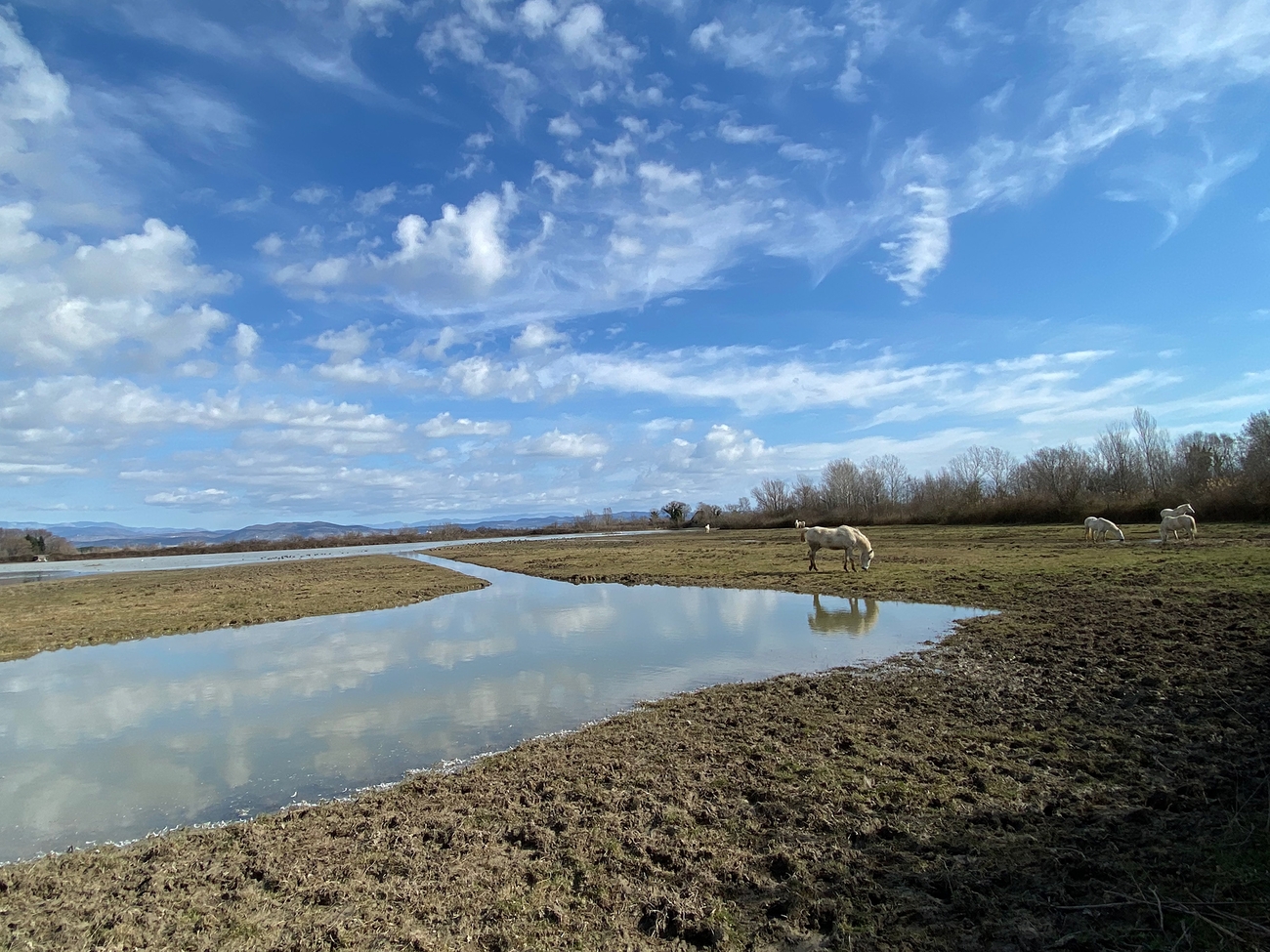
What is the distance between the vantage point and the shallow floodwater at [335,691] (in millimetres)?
6254

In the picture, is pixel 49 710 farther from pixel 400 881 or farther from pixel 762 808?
pixel 762 808

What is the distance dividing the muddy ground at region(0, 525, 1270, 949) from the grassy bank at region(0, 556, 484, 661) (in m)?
14.4

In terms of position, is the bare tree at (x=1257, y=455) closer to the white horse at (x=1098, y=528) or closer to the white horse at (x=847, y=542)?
the white horse at (x=1098, y=528)

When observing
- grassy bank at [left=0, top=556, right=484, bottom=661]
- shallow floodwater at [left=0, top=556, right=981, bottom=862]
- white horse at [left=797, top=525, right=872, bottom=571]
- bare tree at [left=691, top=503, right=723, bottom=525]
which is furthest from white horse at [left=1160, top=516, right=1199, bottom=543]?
bare tree at [left=691, top=503, right=723, bottom=525]

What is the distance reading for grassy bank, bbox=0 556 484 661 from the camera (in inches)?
654

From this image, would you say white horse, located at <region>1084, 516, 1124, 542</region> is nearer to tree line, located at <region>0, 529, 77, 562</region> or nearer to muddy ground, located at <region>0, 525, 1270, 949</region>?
muddy ground, located at <region>0, 525, 1270, 949</region>

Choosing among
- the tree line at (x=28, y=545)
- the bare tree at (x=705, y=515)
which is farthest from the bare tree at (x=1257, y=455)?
the tree line at (x=28, y=545)

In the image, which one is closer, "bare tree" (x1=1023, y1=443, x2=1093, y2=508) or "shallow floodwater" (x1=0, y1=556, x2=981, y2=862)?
"shallow floodwater" (x1=0, y1=556, x2=981, y2=862)

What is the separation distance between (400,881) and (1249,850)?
520cm

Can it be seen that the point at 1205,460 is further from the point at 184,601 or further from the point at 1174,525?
the point at 184,601

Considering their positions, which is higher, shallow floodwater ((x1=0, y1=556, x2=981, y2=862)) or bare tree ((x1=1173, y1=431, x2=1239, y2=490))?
bare tree ((x1=1173, y1=431, x2=1239, y2=490))

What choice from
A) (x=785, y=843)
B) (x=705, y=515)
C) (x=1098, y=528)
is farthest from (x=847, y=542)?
(x=705, y=515)

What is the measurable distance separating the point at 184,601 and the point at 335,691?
17602mm

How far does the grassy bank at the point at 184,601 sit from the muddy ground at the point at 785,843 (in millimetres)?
14367
